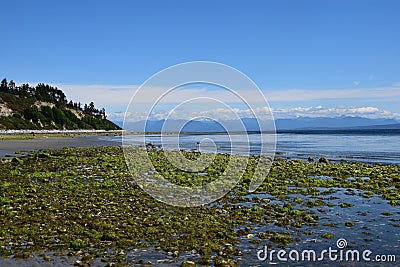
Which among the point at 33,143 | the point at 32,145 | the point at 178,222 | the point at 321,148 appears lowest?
the point at 178,222

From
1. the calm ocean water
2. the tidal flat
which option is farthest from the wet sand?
the tidal flat

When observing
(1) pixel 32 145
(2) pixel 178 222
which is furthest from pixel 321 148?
(2) pixel 178 222

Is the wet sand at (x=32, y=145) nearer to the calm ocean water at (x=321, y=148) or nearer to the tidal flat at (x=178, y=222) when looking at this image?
the calm ocean water at (x=321, y=148)

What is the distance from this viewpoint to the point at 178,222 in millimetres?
16656

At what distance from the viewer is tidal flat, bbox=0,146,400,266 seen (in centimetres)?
1293

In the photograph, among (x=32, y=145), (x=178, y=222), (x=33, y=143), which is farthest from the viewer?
(x=33, y=143)

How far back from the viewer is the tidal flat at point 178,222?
12.9 m

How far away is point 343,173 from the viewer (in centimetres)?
3484

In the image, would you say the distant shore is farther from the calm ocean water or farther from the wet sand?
the calm ocean water

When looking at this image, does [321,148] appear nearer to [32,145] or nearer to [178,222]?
[32,145]

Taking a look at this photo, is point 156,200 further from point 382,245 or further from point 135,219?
point 382,245

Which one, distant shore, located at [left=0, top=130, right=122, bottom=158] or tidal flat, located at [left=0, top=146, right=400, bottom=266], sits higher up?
distant shore, located at [left=0, top=130, right=122, bottom=158]

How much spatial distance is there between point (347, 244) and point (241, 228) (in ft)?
13.9

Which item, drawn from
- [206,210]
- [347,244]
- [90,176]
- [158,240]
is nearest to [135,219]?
[158,240]
